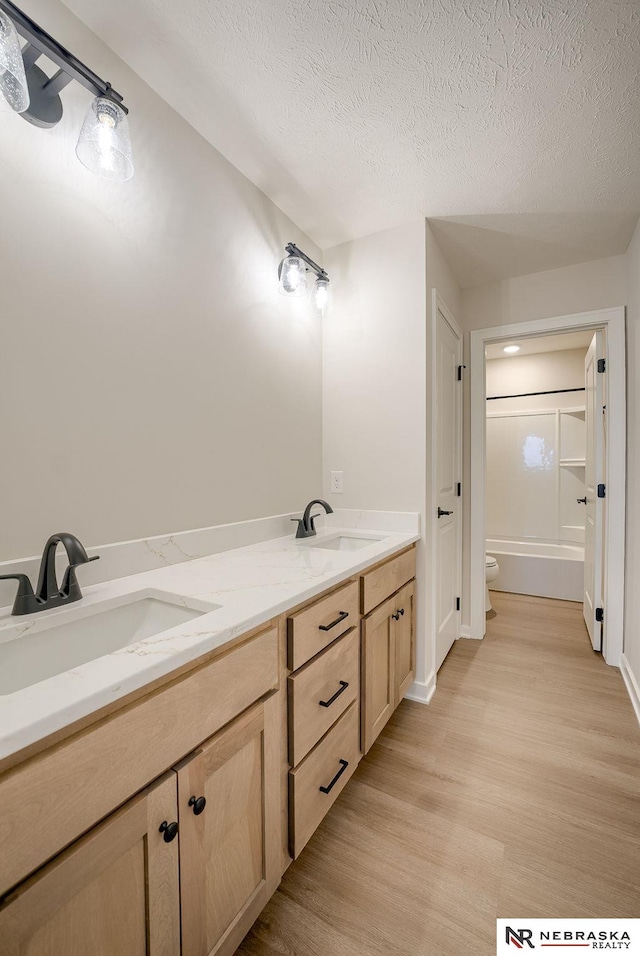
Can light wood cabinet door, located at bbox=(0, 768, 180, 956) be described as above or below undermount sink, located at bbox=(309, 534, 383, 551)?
below

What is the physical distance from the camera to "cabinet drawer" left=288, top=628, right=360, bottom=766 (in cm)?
112

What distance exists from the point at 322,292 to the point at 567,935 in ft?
7.90

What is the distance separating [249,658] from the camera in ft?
3.13

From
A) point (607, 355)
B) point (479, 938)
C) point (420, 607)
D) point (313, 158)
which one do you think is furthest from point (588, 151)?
point (479, 938)

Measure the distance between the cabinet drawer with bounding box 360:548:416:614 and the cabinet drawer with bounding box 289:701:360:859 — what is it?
0.37 metres

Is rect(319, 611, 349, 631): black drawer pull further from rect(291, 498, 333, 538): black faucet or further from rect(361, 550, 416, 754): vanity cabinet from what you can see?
rect(291, 498, 333, 538): black faucet

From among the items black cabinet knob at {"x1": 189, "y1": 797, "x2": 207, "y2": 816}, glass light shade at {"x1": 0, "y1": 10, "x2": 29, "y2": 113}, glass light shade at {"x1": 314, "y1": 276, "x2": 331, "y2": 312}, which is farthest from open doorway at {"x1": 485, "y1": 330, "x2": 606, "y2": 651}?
glass light shade at {"x1": 0, "y1": 10, "x2": 29, "y2": 113}

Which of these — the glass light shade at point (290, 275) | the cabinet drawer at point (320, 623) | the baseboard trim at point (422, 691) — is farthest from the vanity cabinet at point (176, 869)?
the glass light shade at point (290, 275)

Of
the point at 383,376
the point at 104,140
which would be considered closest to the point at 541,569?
the point at 383,376

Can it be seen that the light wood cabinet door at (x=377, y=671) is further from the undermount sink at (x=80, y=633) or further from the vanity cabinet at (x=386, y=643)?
the undermount sink at (x=80, y=633)

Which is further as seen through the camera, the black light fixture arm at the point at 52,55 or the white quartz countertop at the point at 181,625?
the black light fixture arm at the point at 52,55

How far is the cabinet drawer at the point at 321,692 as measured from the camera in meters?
1.12

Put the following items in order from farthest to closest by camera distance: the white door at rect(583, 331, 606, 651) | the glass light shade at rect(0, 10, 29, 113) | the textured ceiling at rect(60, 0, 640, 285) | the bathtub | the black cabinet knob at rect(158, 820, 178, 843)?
the bathtub < the white door at rect(583, 331, 606, 651) < the textured ceiling at rect(60, 0, 640, 285) < the glass light shade at rect(0, 10, 29, 113) < the black cabinet knob at rect(158, 820, 178, 843)

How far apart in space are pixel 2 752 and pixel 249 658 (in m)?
0.50
